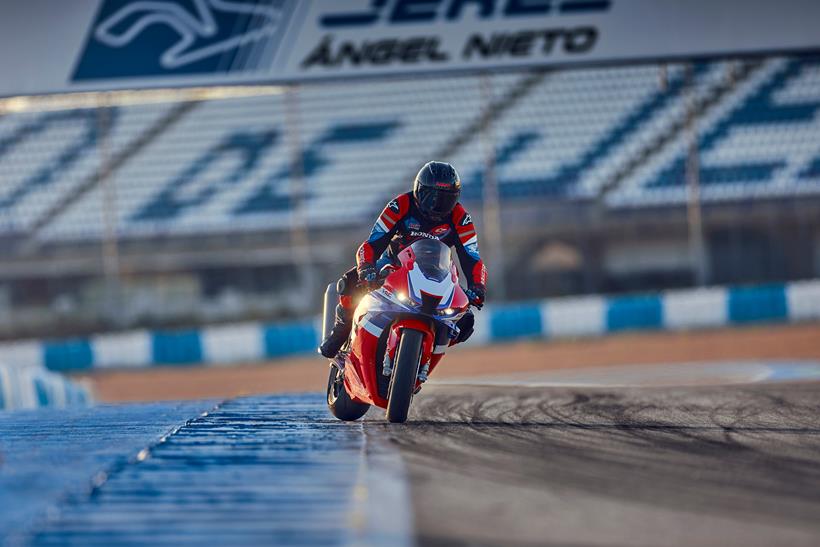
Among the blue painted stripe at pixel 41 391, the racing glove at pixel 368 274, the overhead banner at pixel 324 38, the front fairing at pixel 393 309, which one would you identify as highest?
the overhead banner at pixel 324 38

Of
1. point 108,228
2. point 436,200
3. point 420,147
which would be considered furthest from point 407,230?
point 420,147

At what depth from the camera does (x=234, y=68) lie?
16.7m

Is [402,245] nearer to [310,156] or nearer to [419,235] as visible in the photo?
[419,235]

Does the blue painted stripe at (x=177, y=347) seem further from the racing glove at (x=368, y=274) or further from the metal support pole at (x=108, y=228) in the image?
the racing glove at (x=368, y=274)

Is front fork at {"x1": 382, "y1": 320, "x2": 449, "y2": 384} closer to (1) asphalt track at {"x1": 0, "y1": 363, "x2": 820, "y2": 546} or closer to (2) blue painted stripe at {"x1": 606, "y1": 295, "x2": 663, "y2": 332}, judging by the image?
(1) asphalt track at {"x1": 0, "y1": 363, "x2": 820, "y2": 546}

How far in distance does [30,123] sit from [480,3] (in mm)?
8527

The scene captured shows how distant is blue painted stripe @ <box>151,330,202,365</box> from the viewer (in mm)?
17203

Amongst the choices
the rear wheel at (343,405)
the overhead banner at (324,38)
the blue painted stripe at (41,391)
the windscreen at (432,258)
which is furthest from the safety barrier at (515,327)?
the windscreen at (432,258)

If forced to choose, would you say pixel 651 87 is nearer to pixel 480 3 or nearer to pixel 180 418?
pixel 480 3

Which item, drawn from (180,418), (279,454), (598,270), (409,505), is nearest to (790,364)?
(598,270)

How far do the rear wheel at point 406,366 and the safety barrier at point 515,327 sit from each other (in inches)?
410

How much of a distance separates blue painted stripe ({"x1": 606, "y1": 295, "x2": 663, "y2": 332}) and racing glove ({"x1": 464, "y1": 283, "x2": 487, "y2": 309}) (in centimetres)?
1129

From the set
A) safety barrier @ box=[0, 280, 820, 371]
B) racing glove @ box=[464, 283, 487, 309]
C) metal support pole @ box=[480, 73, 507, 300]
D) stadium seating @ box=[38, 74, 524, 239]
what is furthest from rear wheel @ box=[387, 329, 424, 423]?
stadium seating @ box=[38, 74, 524, 239]

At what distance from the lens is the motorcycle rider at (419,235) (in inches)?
267
